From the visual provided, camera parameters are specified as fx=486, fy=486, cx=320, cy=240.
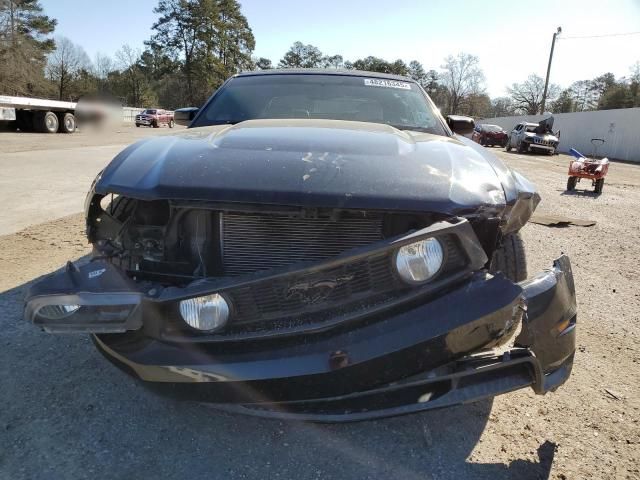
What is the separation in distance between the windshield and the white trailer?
1864 cm

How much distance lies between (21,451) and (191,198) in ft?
3.98

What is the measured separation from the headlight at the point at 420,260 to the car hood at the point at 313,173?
134mm

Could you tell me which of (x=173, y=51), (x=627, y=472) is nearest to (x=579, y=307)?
(x=627, y=472)

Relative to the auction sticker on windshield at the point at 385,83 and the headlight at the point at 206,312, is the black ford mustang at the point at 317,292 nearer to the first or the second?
the headlight at the point at 206,312

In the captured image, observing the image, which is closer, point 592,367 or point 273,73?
point 592,367

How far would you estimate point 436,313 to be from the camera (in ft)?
5.41

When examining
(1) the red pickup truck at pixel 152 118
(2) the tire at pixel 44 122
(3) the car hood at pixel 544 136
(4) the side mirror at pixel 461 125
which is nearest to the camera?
(4) the side mirror at pixel 461 125

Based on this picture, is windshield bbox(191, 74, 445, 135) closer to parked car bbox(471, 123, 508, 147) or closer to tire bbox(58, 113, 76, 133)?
tire bbox(58, 113, 76, 133)

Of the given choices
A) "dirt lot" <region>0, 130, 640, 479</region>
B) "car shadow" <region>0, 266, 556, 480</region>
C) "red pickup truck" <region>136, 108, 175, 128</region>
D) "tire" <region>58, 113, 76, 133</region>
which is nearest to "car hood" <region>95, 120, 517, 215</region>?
"car shadow" <region>0, 266, 556, 480</region>

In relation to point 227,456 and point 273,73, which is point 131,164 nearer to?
point 227,456

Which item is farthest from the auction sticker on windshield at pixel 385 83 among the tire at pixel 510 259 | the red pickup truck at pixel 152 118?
the red pickup truck at pixel 152 118

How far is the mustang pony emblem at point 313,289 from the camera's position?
169 centimetres

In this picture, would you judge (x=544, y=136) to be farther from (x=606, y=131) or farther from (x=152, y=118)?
(x=152, y=118)

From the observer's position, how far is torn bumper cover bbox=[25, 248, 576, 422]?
5.28 feet
